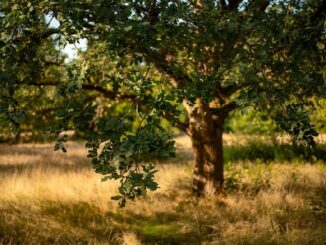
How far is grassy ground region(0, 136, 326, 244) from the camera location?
6770 millimetres

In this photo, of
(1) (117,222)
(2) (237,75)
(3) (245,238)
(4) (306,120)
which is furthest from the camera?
(1) (117,222)

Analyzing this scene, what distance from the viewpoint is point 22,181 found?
9828 mm

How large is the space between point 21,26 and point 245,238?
444 cm

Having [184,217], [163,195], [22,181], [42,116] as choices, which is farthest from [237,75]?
[22,181]

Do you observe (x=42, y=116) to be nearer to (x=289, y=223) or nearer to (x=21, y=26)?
(x=21, y=26)

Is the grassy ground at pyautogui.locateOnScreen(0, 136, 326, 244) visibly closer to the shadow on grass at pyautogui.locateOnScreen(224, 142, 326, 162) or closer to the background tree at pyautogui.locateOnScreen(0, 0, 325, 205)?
the shadow on grass at pyautogui.locateOnScreen(224, 142, 326, 162)

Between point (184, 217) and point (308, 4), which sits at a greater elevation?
point (308, 4)

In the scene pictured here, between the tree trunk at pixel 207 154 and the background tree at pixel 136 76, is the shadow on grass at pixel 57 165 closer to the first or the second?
the tree trunk at pixel 207 154

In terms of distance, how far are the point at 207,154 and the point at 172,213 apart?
55.2 inches

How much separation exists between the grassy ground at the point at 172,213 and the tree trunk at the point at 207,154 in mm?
297

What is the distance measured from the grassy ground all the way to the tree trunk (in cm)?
30

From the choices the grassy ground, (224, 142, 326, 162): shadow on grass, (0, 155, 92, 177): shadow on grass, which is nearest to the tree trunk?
the grassy ground

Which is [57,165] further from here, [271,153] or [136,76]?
[136,76]

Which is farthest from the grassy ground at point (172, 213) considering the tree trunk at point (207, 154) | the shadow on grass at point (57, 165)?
the shadow on grass at point (57, 165)
